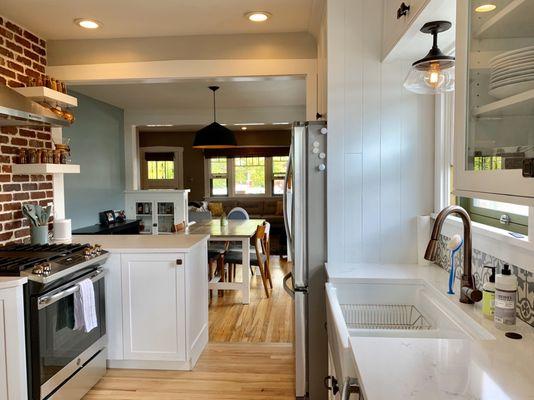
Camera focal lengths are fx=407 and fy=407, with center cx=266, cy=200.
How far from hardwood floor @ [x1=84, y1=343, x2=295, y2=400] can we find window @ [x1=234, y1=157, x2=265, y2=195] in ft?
24.1

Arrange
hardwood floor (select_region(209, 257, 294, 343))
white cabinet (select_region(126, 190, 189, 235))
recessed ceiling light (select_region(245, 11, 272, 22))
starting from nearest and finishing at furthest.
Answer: recessed ceiling light (select_region(245, 11, 272, 22))
hardwood floor (select_region(209, 257, 294, 343))
white cabinet (select_region(126, 190, 189, 235))

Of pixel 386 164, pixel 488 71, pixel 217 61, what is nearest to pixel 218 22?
pixel 217 61

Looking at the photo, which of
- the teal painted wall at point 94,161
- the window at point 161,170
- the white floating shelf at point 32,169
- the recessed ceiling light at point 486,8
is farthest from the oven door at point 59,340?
the window at point 161,170

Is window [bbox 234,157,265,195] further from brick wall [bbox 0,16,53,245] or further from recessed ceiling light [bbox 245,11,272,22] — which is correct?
recessed ceiling light [bbox 245,11,272,22]

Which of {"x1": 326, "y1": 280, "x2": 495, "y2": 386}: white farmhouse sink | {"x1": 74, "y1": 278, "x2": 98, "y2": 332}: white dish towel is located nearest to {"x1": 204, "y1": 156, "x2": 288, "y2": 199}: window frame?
{"x1": 74, "y1": 278, "x2": 98, "y2": 332}: white dish towel

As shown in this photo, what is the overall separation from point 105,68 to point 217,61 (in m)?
0.89

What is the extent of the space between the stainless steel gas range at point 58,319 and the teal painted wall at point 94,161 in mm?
2447

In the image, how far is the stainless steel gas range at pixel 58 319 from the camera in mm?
2076

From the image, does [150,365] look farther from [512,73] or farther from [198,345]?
[512,73]

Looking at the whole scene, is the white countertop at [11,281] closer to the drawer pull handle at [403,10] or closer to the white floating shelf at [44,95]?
the white floating shelf at [44,95]

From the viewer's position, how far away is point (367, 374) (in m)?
0.99

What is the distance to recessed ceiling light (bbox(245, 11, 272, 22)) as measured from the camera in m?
2.72

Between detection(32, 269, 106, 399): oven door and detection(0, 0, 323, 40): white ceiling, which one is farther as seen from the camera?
detection(0, 0, 323, 40): white ceiling

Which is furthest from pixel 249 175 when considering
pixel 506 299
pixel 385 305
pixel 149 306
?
pixel 506 299
